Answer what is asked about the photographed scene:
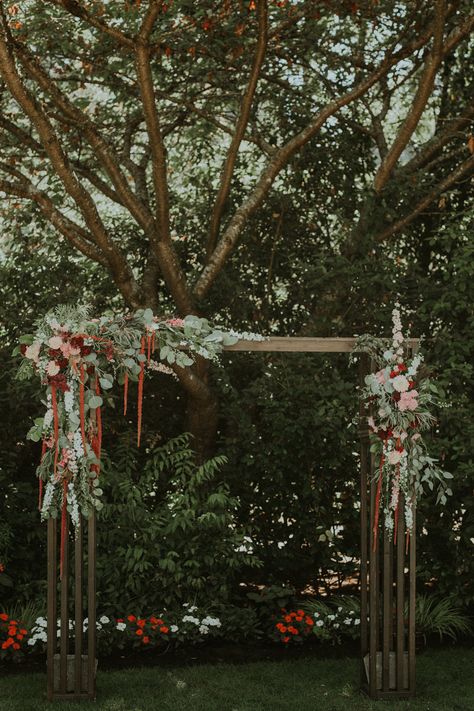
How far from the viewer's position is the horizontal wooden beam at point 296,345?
482 centimetres

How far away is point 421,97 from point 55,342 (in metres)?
3.79

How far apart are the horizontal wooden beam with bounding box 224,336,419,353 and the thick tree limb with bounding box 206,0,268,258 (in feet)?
7.58

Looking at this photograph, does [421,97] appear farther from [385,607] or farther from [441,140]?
[385,607]

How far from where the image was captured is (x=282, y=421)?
6598 millimetres

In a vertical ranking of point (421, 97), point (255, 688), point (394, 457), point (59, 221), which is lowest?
point (255, 688)

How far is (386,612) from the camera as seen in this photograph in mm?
4855

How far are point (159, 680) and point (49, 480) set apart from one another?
4.98 ft

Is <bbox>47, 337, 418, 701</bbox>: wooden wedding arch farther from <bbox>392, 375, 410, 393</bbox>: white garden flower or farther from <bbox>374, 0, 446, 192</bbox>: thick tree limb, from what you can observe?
<bbox>374, 0, 446, 192</bbox>: thick tree limb

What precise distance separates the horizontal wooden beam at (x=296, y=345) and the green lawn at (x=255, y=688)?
6.30 ft

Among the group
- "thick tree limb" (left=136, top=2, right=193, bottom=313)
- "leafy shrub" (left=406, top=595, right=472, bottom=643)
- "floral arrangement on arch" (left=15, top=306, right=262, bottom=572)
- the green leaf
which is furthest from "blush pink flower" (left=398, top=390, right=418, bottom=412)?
"thick tree limb" (left=136, top=2, right=193, bottom=313)

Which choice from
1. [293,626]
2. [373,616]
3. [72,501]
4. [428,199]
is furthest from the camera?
[428,199]

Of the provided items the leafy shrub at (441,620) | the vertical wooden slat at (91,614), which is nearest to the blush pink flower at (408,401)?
the vertical wooden slat at (91,614)

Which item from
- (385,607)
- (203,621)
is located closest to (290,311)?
(203,621)

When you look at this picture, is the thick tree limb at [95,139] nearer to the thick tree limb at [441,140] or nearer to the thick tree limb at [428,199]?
the thick tree limb at [428,199]
